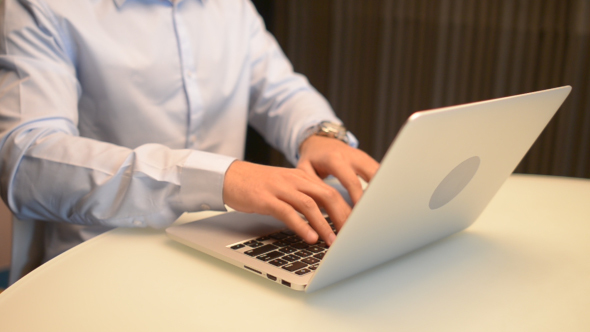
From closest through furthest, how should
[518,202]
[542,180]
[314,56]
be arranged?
[518,202]
[542,180]
[314,56]

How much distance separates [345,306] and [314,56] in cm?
212

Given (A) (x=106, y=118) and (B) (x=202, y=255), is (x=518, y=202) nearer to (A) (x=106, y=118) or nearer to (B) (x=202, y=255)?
(B) (x=202, y=255)

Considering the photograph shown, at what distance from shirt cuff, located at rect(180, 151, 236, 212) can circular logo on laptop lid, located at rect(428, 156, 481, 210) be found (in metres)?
0.30

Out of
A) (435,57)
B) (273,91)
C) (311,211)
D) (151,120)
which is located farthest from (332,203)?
(435,57)

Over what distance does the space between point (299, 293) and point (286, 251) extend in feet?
0.25

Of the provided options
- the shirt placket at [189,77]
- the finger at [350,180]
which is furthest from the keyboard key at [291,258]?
the shirt placket at [189,77]

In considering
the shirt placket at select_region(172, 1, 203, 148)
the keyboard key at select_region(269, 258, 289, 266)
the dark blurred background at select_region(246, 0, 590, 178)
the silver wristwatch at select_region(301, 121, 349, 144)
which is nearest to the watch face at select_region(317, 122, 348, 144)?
the silver wristwatch at select_region(301, 121, 349, 144)

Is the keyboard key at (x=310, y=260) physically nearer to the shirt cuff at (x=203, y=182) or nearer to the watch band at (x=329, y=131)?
the shirt cuff at (x=203, y=182)

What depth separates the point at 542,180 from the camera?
3.24 feet

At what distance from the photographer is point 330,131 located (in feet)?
3.24

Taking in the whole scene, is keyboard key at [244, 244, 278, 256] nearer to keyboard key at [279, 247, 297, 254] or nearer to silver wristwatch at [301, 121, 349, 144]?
keyboard key at [279, 247, 297, 254]

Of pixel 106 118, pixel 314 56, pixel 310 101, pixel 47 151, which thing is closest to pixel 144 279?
pixel 47 151

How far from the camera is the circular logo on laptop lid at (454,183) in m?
0.49

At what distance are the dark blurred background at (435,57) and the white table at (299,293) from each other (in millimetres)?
1837
